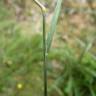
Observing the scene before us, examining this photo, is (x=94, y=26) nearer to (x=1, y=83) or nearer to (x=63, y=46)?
(x=63, y=46)

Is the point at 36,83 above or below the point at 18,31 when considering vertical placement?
below

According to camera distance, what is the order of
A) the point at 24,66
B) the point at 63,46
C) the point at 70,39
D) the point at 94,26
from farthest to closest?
the point at 94,26 < the point at 70,39 < the point at 63,46 < the point at 24,66

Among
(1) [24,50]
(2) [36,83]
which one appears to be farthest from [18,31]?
(2) [36,83]

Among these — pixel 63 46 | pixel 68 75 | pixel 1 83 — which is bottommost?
pixel 1 83

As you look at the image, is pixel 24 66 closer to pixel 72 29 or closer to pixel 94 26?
pixel 72 29

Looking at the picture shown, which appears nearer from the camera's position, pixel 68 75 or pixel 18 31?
pixel 68 75

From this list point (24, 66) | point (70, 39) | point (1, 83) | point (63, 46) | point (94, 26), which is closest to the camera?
point (1, 83)
